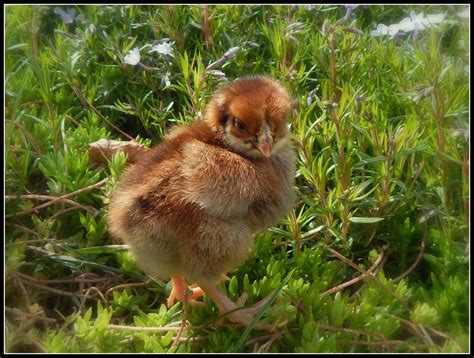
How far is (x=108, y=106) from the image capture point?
10.1 feet

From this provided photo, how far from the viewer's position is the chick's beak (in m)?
2.12

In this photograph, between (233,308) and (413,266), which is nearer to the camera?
(233,308)

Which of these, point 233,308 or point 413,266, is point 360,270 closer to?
point 413,266

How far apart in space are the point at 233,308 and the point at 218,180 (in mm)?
486

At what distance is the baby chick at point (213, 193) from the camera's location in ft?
6.81

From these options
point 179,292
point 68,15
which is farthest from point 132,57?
point 179,292

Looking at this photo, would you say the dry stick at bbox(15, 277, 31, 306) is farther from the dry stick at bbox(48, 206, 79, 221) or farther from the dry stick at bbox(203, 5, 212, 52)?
the dry stick at bbox(203, 5, 212, 52)

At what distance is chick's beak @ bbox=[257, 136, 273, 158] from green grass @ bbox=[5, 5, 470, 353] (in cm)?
46

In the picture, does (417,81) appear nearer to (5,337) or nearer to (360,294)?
(360,294)

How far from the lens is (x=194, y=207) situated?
2076 mm

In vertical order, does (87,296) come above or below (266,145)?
below

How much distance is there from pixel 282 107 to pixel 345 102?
1.81 ft

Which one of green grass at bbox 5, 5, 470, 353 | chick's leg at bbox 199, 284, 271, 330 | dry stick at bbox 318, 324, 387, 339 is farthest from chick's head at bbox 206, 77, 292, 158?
dry stick at bbox 318, 324, 387, 339

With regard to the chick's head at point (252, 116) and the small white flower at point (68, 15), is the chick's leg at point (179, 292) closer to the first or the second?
the chick's head at point (252, 116)
